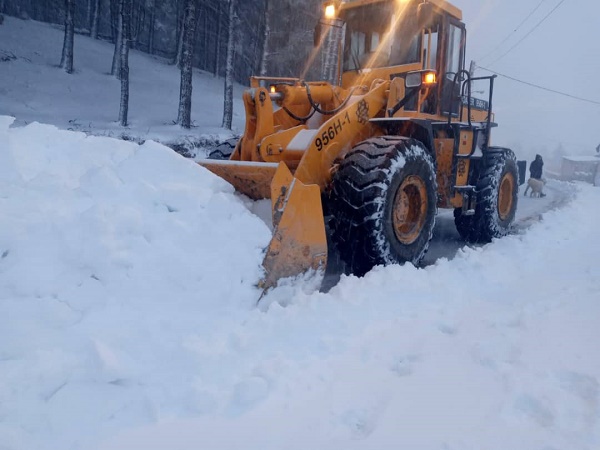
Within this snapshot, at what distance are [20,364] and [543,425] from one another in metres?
2.45

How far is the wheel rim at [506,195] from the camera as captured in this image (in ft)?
24.4

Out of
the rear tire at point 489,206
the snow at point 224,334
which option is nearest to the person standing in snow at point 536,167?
the rear tire at point 489,206

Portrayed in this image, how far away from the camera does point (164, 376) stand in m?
2.38

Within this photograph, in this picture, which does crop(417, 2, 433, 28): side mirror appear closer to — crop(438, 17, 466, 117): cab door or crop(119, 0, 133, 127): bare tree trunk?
crop(438, 17, 466, 117): cab door

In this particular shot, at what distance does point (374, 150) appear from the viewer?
443 centimetres

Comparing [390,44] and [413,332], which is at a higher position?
[390,44]

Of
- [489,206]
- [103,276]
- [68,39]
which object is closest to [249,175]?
[103,276]

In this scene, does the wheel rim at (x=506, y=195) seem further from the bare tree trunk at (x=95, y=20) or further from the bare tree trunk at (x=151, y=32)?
the bare tree trunk at (x=151, y=32)

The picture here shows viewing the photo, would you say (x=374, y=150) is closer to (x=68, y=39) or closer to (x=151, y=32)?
(x=68, y=39)

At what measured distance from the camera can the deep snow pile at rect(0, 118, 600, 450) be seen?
2.09 meters

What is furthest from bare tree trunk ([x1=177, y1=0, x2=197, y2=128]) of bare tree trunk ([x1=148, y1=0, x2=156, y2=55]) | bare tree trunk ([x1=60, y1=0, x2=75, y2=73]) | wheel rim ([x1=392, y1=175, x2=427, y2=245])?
bare tree trunk ([x1=148, y1=0, x2=156, y2=55])

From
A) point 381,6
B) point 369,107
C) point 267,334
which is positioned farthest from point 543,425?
point 381,6

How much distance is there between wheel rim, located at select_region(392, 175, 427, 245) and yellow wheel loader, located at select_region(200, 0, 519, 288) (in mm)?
13

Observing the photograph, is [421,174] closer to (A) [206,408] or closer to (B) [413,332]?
(B) [413,332]
